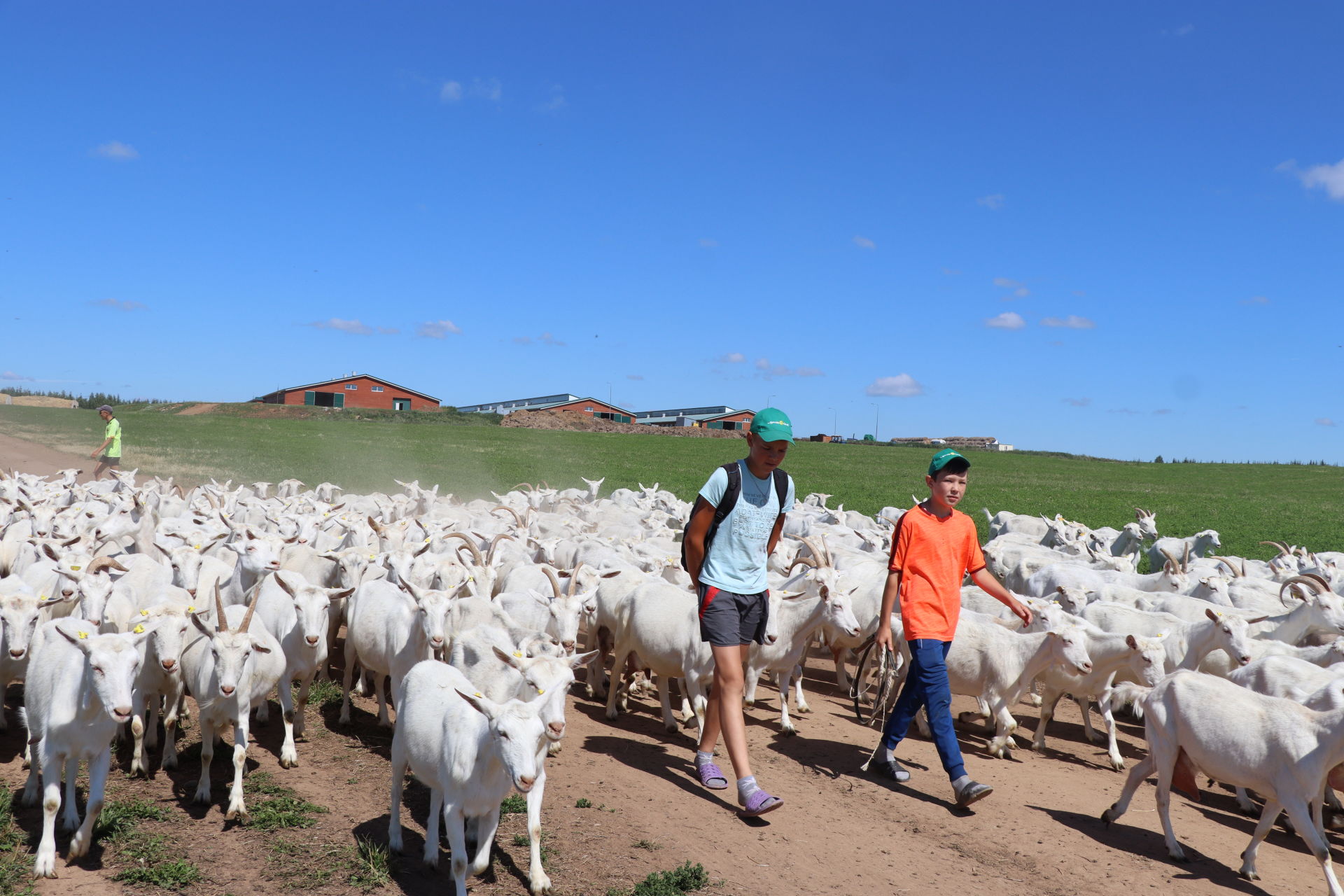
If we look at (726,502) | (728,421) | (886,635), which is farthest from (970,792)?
(728,421)

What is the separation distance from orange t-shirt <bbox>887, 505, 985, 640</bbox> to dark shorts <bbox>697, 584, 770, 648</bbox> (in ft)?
3.29

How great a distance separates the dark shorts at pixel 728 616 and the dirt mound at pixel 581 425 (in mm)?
69938

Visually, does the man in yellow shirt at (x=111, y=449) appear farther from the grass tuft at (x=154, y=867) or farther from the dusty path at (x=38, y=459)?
the grass tuft at (x=154, y=867)

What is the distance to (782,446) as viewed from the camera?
638 cm

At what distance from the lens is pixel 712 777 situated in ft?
22.2

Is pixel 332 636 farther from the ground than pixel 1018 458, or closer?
closer

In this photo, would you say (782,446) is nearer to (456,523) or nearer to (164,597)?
(164,597)

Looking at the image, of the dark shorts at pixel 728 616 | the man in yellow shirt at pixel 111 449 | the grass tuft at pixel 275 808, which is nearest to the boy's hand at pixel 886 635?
the dark shorts at pixel 728 616

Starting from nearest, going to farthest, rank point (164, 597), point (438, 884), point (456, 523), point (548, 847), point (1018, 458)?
point (438, 884), point (548, 847), point (164, 597), point (456, 523), point (1018, 458)

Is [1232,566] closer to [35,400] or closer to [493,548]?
[493,548]

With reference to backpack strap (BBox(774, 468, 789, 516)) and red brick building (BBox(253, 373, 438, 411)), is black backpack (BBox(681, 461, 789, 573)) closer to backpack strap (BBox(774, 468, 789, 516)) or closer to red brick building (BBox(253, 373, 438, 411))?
backpack strap (BBox(774, 468, 789, 516))

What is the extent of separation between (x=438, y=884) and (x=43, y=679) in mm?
2889

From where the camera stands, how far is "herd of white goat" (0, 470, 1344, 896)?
5.72 metres

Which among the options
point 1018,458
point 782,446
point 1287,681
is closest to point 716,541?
point 782,446
